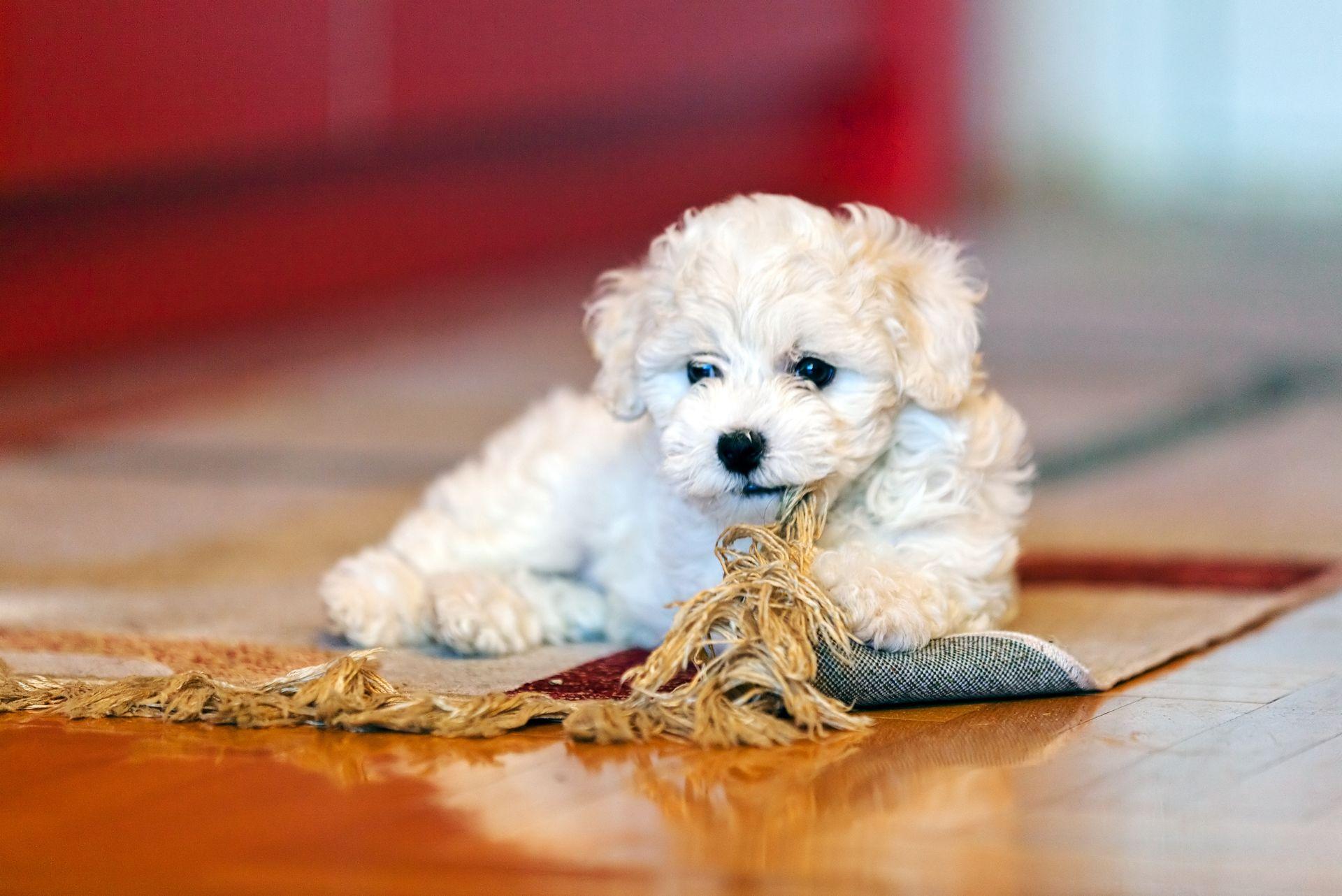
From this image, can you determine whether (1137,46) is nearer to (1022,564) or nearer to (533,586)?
(1022,564)

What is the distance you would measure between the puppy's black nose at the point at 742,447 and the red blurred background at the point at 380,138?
12.0 ft

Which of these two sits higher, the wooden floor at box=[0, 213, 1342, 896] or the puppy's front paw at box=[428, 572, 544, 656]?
the puppy's front paw at box=[428, 572, 544, 656]

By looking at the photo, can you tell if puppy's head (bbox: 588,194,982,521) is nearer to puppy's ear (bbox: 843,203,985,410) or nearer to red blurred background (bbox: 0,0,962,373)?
puppy's ear (bbox: 843,203,985,410)

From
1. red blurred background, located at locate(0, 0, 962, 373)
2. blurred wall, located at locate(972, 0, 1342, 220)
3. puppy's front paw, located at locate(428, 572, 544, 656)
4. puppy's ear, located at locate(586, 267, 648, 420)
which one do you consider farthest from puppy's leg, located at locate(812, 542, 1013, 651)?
blurred wall, located at locate(972, 0, 1342, 220)

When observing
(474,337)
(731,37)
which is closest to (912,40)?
(731,37)

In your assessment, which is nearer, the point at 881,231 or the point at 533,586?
the point at 881,231

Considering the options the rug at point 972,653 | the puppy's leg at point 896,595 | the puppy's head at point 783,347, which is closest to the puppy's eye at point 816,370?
the puppy's head at point 783,347

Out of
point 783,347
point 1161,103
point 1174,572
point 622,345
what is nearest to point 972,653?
point 783,347

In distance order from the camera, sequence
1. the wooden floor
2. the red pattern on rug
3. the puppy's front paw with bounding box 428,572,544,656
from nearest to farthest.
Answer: the wooden floor
the puppy's front paw with bounding box 428,572,544,656
the red pattern on rug

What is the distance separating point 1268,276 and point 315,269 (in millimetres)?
4679

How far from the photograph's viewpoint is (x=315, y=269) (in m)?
7.24

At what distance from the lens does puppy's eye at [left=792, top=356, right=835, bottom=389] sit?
250 centimetres

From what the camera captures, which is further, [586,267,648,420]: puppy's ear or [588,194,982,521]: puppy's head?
[586,267,648,420]: puppy's ear

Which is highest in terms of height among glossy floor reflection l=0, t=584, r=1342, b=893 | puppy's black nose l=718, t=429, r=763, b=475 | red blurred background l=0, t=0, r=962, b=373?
red blurred background l=0, t=0, r=962, b=373
